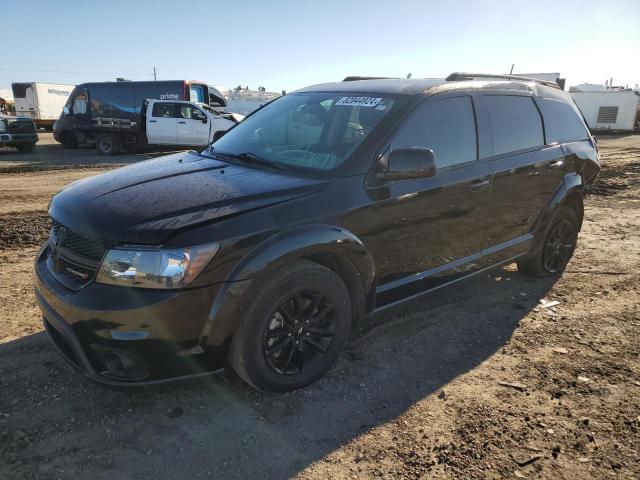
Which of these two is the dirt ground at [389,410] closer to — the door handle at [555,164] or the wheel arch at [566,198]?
the wheel arch at [566,198]

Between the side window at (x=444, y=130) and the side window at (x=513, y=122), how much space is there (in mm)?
282

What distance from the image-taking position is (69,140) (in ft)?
60.0

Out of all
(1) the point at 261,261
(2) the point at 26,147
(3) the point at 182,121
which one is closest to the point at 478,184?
(1) the point at 261,261

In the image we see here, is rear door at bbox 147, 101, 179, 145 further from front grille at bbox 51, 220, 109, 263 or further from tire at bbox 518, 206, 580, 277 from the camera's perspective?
front grille at bbox 51, 220, 109, 263

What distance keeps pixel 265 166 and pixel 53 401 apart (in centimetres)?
192

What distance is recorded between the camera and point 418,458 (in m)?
2.45

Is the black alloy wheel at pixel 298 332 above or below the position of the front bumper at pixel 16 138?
below

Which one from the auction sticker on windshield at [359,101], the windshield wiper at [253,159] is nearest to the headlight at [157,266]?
the windshield wiper at [253,159]

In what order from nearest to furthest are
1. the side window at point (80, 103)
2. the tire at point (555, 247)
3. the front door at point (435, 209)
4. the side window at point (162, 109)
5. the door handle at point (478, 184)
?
the front door at point (435, 209)
the door handle at point (478, 184)
the tire at point (555, 247)
the side window at point (162, 109)
the side window at point (80, 103)

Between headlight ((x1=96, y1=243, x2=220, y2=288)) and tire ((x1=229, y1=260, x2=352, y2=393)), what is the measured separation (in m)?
0.38

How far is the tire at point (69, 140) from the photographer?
1808cm

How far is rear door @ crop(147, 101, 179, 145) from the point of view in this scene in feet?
51.9

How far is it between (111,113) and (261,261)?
16.5 meters

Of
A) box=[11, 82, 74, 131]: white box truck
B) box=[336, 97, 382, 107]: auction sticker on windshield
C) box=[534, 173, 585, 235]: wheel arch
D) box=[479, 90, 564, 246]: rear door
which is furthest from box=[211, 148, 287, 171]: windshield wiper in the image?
box=[11, 82, 74, 131]: white box truck
